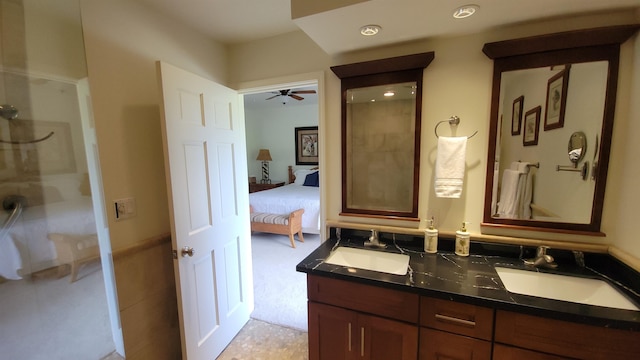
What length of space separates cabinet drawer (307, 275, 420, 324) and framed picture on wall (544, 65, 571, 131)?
1.18 meters

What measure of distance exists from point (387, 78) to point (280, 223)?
9.05 feet

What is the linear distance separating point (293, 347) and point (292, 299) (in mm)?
617

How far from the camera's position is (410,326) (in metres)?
1.17

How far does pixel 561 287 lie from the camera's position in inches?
49.3

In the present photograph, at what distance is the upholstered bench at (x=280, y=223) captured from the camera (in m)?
3.75

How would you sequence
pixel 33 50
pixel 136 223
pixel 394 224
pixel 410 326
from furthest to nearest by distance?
pixel 394 224
pixel 136 223
pixel 410 326
pixel 33 50

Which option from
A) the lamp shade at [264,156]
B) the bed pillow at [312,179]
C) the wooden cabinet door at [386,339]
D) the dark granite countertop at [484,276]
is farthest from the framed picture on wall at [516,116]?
the lamp shade at [264,156]

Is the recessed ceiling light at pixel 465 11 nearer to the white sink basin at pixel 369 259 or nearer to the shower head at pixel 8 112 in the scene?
the white sink basin at pixel 369 259

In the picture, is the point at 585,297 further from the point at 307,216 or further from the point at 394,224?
the point at 307,216

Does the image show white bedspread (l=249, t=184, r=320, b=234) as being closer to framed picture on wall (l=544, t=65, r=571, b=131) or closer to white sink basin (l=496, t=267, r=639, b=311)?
white sink basin (l=496, t=267, r=639, b=311)

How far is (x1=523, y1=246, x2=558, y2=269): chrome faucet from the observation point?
1.30 meters

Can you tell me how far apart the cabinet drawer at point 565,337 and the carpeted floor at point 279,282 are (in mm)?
1510

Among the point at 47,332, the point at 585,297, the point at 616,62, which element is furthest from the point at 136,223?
the point at 616,62

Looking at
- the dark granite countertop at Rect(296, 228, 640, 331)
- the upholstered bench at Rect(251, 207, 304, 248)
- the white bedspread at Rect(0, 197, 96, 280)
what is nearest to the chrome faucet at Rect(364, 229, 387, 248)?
the dark granite countertop at Rect(296, 228, 640, 331)
